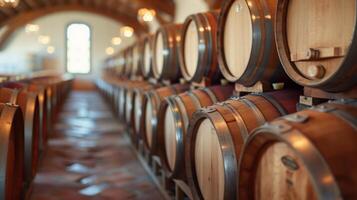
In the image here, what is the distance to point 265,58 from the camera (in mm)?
2111

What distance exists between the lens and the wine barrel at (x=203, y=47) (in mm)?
2904

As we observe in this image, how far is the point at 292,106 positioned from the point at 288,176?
0.68 m

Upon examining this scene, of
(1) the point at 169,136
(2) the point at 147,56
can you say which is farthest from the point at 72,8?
(1) the point at 169,136

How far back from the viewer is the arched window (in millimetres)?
23234

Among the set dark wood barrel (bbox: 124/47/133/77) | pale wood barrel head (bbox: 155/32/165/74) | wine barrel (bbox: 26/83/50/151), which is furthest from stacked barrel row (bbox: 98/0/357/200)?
dark wood barrel (bbox: 124/47/133/77)

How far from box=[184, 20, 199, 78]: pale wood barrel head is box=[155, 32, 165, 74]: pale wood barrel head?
0.75 meters

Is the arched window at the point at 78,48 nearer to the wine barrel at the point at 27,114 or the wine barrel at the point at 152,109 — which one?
the wine barrel at the point at 152,109

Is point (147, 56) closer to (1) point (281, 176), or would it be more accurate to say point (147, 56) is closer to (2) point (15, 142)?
(2) point (15, 142)

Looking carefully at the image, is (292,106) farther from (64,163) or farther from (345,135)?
(64,163)

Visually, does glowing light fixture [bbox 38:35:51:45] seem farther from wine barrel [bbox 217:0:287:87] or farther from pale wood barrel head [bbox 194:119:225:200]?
pale wood barrel head [bbox 194:119:225:200]

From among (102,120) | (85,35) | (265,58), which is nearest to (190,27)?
(265,58)

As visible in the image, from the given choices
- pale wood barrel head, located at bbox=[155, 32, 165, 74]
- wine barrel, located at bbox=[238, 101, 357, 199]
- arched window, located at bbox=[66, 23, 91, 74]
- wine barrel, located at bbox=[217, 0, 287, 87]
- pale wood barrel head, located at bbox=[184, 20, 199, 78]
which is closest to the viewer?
wine barrel, located at bbox=[238, 101, 357, 199]

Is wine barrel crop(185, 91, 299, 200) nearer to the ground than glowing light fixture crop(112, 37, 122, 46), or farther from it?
nearer to the ground

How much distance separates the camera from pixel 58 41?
23062 mm
